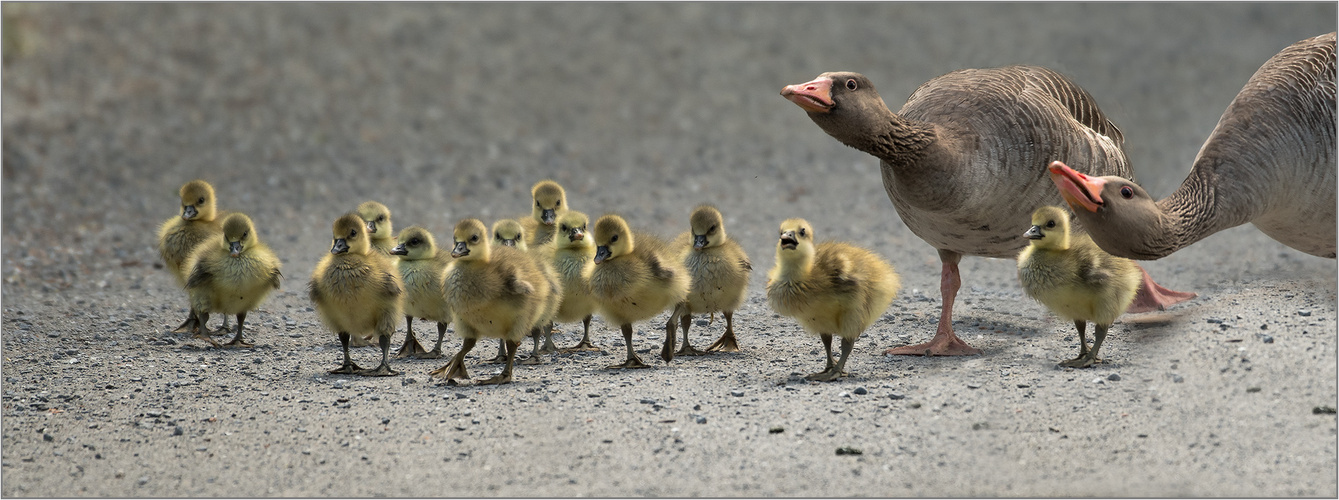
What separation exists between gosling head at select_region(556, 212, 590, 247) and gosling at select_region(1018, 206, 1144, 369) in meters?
2.19

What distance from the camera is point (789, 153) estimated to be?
13414 millimetres

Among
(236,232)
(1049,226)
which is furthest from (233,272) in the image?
(1049,226)

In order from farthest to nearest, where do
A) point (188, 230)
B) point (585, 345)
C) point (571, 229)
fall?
point (188, 230) < point (585, 345) < point (571, 229)

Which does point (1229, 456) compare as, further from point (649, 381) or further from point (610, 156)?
point (610, 156)

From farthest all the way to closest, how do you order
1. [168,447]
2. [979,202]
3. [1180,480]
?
1. [979,202]
2. [168,447]
3. [1180,480]

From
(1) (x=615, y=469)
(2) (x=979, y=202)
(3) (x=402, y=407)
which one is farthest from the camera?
(2) (x=979, y=202)

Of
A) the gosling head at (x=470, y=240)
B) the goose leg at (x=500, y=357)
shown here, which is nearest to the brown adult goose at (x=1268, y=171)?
the gosling head at (x=470, y=240)

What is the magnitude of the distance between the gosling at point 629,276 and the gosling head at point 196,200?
267cm

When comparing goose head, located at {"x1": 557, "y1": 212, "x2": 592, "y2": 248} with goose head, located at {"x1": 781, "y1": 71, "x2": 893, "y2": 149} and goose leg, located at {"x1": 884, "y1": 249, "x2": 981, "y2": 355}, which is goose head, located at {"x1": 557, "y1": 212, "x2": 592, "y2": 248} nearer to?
goose head, located at {"x1": 781, "y1": 71, "x2": 893, "y2": 149}

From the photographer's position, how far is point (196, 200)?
7.63 meters

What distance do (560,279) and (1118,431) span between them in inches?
112

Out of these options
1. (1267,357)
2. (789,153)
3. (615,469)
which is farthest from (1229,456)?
(789,153)

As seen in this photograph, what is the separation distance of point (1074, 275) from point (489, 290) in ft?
8.76

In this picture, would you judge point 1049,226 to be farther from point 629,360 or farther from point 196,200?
point 196,200
